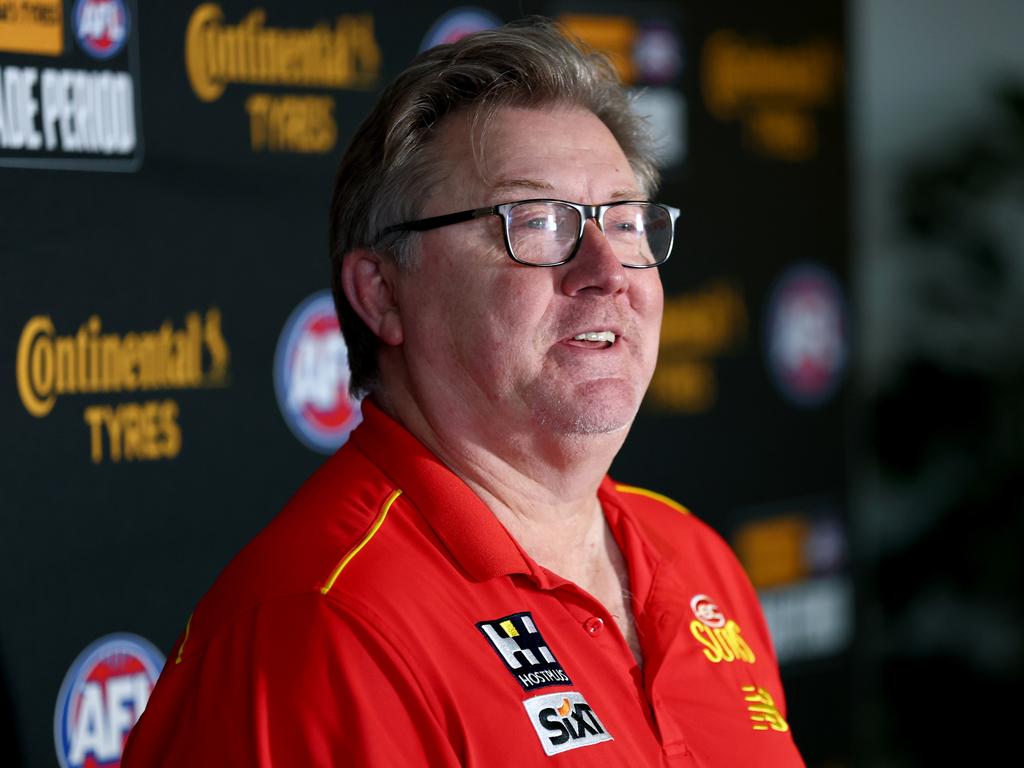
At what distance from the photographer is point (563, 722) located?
4.00 feet

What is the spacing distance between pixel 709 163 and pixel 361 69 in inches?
35.8

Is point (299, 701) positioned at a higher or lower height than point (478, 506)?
lower

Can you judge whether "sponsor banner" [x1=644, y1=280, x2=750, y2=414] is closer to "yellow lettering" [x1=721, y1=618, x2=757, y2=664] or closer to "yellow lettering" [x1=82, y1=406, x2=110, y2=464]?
"yellow lettering" [x1=721, y1=618, x2=757, y2=664]

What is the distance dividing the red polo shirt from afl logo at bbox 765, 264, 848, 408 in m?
1.50

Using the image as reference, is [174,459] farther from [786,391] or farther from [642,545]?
[786,391]

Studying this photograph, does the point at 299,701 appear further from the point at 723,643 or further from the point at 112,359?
the point at 112,359

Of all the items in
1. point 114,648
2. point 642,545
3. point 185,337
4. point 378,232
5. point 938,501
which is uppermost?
point 378,232

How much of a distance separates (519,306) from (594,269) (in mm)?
81

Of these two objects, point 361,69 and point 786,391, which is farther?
point 786,391

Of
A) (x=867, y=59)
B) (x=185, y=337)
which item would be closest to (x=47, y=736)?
(x=185, y=337)

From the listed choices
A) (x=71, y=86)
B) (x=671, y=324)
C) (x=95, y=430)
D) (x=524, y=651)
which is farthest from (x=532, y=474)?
(x=671, y=324)

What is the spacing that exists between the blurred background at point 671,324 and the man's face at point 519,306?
54 cm

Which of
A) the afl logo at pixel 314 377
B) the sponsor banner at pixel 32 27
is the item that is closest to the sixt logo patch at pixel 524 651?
the afl logo at pixel 314 377

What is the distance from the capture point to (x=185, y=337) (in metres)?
1.82
